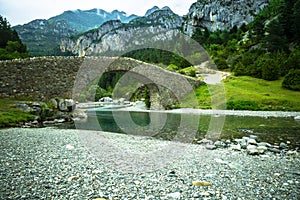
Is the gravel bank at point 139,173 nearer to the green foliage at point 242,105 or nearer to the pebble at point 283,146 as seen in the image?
the pebble at point 283,146

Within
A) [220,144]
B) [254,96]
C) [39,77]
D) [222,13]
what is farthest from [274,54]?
[222,13]

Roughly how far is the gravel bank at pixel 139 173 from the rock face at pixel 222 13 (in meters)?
112

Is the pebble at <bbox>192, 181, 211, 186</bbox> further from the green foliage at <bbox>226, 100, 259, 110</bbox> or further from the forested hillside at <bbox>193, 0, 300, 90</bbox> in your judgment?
the forested hillside at <bbox>193, 0, 300, 90</bbox>

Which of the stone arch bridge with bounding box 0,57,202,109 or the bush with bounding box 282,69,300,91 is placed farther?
the bush with bounding box 282,69,300,91

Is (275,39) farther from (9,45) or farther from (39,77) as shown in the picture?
(9,45)

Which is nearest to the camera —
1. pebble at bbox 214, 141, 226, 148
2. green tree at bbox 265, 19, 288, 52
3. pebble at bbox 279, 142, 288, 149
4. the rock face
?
pebble at bbox 279, 142, 288, 149

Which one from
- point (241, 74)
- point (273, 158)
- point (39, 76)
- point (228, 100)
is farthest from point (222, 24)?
point (273, 158)

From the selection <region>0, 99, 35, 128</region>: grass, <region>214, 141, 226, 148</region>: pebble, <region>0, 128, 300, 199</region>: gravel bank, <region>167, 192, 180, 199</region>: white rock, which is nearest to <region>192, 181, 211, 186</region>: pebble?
<region>0, 128, 300, 199</region>: gravel bank

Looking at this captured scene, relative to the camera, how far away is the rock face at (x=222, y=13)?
10719cm

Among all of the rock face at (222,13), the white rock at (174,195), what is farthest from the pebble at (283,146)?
the rock face at (222,13)

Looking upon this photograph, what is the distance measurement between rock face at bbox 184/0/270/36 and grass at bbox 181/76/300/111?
8616 cm

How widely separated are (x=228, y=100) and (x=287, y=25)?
1295 inches

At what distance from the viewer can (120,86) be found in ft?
250

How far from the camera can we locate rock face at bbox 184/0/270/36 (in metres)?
107
